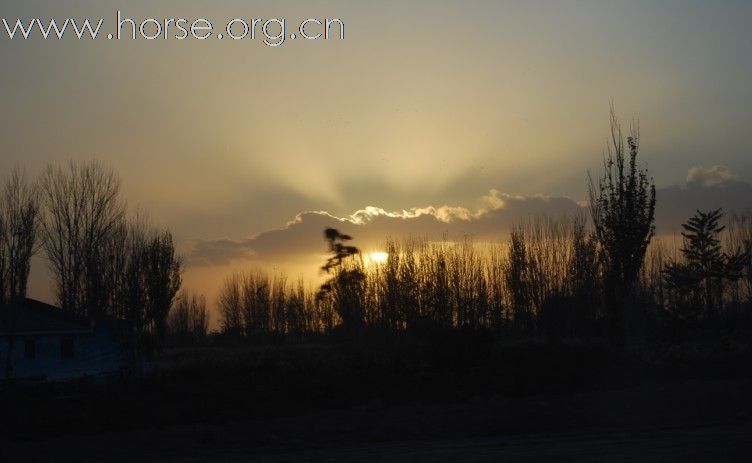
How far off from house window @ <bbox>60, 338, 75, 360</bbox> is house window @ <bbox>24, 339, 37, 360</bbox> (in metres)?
1.27

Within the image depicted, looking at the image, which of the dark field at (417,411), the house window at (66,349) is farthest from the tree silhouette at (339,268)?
the house window at (66,349)

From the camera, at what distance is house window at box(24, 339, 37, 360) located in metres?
38.9

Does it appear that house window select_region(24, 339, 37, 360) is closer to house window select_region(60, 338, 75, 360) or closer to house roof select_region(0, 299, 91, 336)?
house roof select_region(0, 299, 91, 336)

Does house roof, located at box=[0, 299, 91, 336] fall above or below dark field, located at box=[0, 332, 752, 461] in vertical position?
above

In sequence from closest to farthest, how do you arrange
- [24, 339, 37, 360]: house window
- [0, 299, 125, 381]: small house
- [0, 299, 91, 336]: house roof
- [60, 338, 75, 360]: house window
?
1. [0, 299, 125, 381]: small house
2. [0, 299, 91, 336]: house roof
3. [24, 339, 37, 360]: house window
4. [60, 338, 75, 360]: house window

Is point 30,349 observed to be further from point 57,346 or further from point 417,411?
point 417,411

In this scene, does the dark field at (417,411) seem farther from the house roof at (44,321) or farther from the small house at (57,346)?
the house roof at (44,321)

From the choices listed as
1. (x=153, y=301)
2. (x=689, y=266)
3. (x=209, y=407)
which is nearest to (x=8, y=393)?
(x=209, y=407)

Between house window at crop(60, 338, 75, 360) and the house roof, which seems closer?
the house roof

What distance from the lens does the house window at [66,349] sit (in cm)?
3991

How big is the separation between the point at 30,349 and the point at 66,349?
172 cm

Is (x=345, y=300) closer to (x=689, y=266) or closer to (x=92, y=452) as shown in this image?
(x=92, y=452)

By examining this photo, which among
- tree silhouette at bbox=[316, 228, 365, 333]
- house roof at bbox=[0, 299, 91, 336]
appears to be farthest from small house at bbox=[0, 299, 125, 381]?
tree silhouette at bbox=[316, 228, 365, 333]

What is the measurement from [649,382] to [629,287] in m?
6.54
